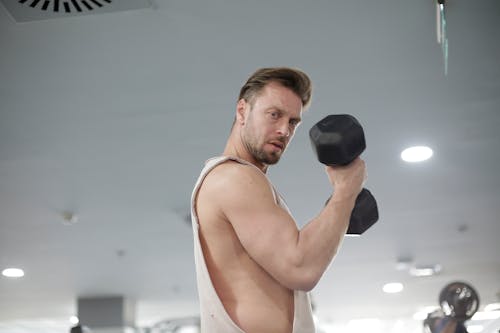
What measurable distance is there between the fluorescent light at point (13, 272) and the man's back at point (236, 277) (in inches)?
234

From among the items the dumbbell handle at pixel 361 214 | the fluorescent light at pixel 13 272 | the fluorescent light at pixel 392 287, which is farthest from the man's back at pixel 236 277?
the fluorescent light at pixel 392 287

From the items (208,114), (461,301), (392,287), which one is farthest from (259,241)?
(392,287)

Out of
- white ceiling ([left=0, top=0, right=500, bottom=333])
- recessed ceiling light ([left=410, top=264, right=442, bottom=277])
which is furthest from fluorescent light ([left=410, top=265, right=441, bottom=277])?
white ceiling ([left=0, top=0, right=500, bottom=333])

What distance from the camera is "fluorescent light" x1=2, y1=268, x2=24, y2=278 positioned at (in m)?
6.97

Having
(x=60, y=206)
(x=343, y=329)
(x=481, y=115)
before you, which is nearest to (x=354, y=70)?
(x=481, y=115)

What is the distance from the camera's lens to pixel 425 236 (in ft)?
20.4

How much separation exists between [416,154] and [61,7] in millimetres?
2512

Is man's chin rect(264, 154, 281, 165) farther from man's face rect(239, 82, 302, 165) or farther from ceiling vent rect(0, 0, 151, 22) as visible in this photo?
ceiling vent rect(0, 0, 151, 22)

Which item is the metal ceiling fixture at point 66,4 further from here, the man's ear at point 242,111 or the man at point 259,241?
the man at point 259,241

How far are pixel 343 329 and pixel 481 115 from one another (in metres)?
8.66

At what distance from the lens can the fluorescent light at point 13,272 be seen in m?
6.97

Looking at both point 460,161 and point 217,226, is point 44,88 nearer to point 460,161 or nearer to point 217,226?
point 217,226

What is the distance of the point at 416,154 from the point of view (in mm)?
4312

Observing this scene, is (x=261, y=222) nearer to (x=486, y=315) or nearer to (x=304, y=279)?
(x=304, y=279)
